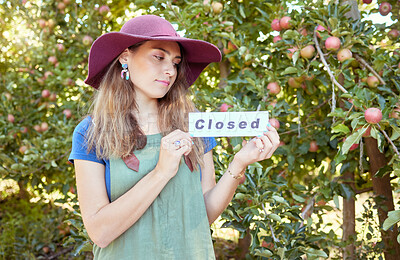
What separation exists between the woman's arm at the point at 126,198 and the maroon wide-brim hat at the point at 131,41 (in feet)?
1.13

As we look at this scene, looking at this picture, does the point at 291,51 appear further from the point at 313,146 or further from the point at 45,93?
the point at 45,93

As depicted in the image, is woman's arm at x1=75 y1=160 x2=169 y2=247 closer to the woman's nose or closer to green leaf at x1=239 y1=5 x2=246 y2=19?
the woman's nose

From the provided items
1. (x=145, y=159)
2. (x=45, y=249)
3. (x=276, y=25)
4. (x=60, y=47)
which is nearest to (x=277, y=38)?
(x=276, y=25)

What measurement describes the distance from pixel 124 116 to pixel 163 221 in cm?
35

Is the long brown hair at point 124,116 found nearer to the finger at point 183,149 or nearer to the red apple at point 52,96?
the finger at point 183,149

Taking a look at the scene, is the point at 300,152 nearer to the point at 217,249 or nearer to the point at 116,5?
the point at 217,249

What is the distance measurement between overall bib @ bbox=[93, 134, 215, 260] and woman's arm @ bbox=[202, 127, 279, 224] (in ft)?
0.23

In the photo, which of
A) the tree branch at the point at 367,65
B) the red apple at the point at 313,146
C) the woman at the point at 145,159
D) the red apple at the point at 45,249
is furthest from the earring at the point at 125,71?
the red apple at the point at 45,249

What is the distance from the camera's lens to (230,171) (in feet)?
4.71

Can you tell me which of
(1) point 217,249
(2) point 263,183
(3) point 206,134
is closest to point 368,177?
(2) point 263,183

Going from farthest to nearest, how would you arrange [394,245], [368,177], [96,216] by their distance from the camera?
[368,177] < [394,245] < [96,216]

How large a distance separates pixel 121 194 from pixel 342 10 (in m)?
1.61

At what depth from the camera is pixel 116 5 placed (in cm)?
371

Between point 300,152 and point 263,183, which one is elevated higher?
point 300,152
